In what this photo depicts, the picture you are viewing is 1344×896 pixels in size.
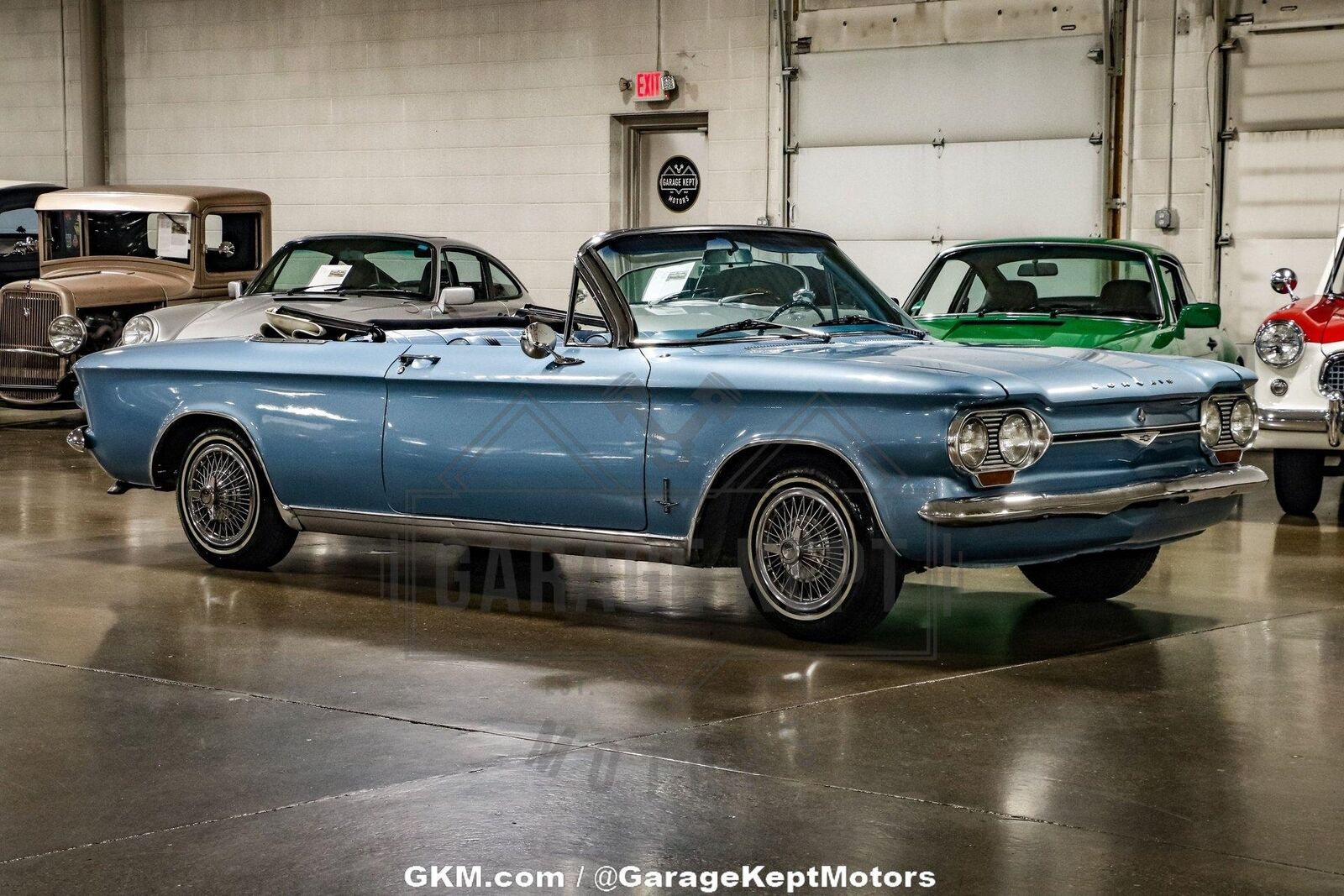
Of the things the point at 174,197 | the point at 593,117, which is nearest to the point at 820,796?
the point at 174,197

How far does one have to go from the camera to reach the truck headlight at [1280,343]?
9578 millimetres

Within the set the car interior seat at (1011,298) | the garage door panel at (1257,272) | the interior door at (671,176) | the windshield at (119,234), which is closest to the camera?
the car interior seat at (1011,298)

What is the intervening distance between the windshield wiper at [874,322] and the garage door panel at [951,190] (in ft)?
29.9

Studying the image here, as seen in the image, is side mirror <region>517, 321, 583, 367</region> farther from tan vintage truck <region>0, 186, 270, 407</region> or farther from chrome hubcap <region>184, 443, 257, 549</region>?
tan vintage truck <region>0, 186, 270, 407</region>

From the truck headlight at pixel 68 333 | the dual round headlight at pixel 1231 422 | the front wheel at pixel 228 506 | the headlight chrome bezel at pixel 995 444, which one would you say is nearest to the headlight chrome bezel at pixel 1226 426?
the dual round headlight at pixel 1231 422

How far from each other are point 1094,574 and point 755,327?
1.69m

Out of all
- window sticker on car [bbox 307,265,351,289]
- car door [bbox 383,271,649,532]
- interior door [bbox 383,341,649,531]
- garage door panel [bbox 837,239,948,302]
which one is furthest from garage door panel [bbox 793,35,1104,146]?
interior door [bbox 383,341,649,531]

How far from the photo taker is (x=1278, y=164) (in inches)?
583

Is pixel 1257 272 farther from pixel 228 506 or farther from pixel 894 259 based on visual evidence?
pixel 228 506

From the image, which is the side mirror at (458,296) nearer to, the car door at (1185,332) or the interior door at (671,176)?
the car door at (1185,332)

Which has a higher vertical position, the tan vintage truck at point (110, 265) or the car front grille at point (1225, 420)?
the tan vintage truck at point (110, 265)

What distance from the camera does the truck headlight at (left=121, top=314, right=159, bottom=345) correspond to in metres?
12.5

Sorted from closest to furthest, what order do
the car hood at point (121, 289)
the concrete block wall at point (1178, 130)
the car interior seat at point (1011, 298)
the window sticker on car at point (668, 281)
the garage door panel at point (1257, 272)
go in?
the window sticker on car at point (668, 281) → the car interior seat at point (1011, 298) → the car hood at point (121, 289) → the garage door panel at point (1257, 272) → the concrete block wall at point (1178, 130)

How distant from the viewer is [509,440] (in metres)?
6.61
